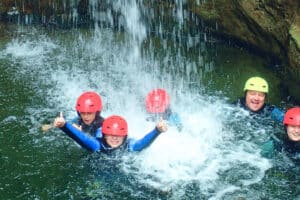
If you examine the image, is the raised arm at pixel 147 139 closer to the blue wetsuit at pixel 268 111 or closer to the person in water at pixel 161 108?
the person in water at pixel 161 108

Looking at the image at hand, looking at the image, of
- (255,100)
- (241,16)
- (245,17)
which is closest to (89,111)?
(255,100)

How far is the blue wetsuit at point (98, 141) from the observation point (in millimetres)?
7018

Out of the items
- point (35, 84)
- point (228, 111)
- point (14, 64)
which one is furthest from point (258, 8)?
point (14, 64)

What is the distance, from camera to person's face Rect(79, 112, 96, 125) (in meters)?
7.86

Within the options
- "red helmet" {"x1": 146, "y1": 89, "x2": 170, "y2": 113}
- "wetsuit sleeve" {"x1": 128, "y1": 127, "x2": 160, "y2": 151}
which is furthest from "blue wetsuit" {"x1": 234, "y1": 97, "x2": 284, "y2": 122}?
"wetsuit sleeve" {"x1": 128, "y1": 127, "x2": 160, "y2": 151}

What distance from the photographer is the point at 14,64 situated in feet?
36.1

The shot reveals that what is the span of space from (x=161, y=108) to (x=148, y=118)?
1.25 ft

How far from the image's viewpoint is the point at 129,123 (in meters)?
8.95

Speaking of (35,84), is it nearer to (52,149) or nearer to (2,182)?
(52,149)

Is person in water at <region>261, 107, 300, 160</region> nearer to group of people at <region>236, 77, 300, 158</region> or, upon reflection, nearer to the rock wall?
group of people at <region>236, 77, 300, 158</region>

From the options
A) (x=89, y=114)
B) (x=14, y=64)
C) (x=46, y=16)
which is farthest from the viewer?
(x=46, y=16)

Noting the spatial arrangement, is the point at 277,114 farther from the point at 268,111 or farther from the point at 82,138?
the point at 82,138

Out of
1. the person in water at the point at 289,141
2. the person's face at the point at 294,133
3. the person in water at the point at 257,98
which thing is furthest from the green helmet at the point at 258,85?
the person's face at the point at 294,133

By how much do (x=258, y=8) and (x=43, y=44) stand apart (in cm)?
541
